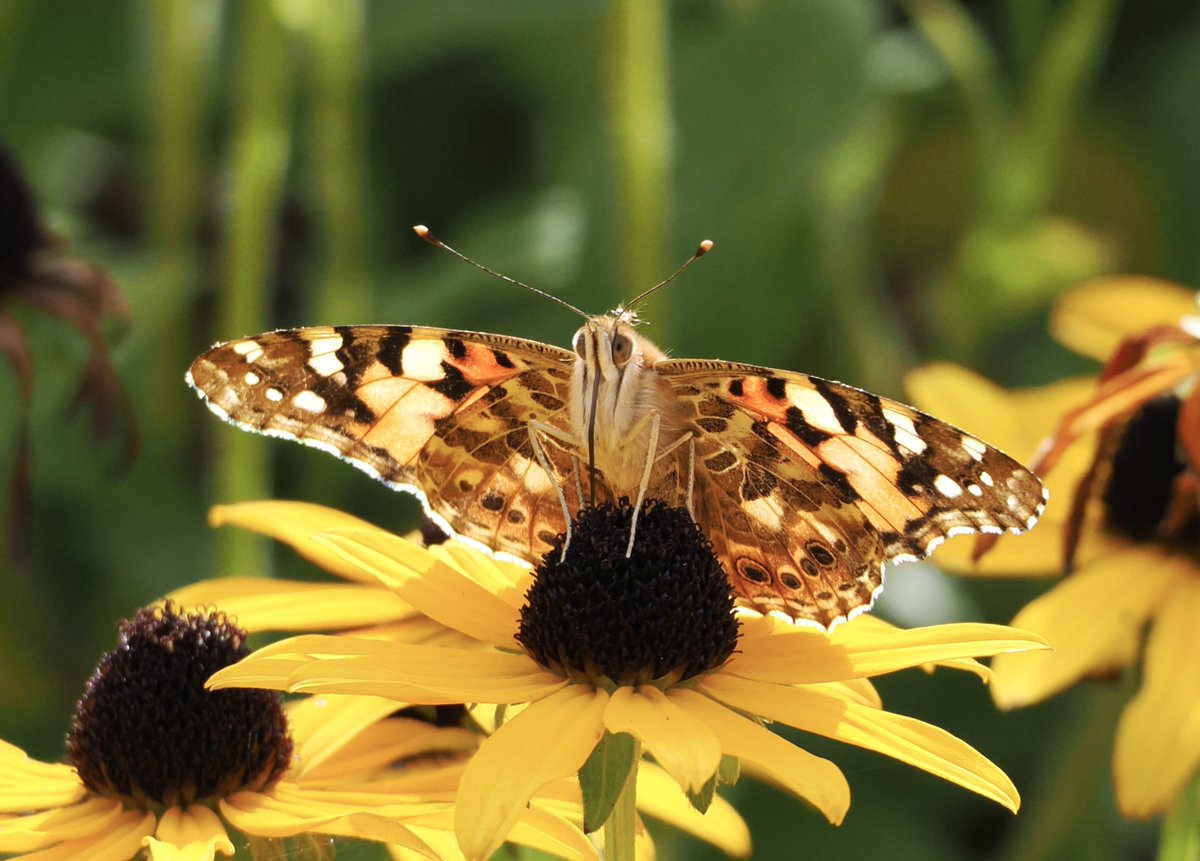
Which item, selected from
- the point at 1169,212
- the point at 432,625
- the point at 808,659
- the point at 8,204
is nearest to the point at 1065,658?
the point at 808,659

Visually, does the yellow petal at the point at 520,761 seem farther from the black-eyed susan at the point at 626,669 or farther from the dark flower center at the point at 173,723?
the dark flower center at the point at 173,723

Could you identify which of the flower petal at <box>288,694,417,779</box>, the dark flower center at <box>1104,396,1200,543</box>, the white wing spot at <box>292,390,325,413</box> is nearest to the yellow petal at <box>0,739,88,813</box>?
the flower petal at <box>288,694,417,779</box>

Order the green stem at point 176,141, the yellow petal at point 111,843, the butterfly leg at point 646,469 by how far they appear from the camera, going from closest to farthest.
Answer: the yellow petal at point 111,843
the butterfly leg at point 646,469
the green stem at point 176,141

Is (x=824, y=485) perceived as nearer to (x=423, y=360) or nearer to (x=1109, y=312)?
(x=423, y=360)

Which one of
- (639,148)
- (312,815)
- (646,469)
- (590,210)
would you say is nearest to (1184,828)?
(646,469)

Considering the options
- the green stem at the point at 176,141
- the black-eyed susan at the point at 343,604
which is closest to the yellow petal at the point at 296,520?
the black-eyed susan at the point at 343,604

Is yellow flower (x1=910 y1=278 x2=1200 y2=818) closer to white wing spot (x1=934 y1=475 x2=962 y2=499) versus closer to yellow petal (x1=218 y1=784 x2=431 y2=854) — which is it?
white wing spot (x1=934 y1=475 x2=962 y2=499)

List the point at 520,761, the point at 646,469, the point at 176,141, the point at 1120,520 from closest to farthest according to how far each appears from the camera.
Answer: the point at 520,761, the point at 646,469, the point at 1120,520, the point at 176,141
